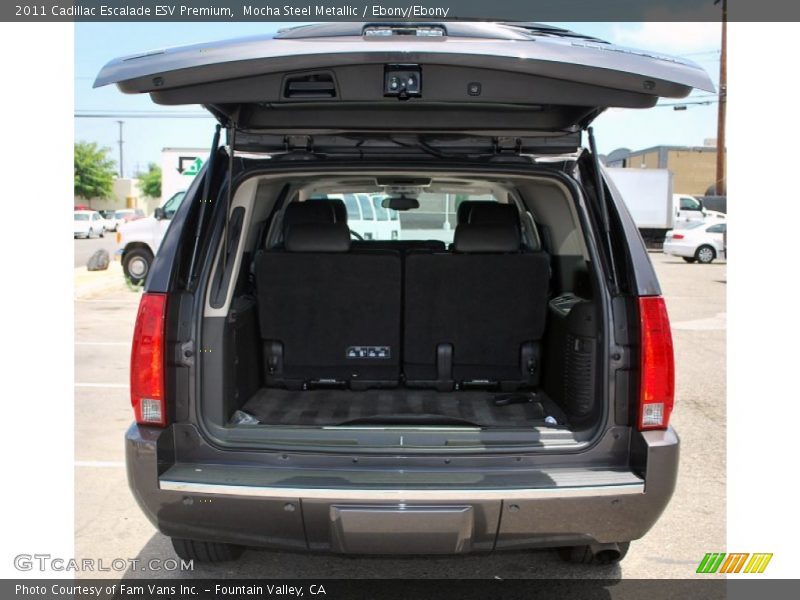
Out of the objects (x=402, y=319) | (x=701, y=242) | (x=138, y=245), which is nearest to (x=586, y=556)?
(x=402, y=319)

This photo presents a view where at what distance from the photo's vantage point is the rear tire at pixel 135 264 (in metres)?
15.7

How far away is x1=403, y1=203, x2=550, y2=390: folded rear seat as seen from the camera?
3.96m

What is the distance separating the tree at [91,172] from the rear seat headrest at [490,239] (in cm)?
5731

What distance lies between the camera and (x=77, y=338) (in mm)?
9430

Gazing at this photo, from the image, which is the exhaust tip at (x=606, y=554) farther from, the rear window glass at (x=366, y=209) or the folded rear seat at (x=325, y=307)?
the rear window glass at (x=366, y=209)

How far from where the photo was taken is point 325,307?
4.08m

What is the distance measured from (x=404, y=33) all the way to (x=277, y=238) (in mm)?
2161

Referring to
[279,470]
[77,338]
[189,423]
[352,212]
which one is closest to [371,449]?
[279,470]

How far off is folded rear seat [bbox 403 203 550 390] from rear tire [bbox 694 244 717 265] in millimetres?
20143

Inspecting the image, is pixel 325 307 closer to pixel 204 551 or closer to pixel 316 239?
pixel 316 239

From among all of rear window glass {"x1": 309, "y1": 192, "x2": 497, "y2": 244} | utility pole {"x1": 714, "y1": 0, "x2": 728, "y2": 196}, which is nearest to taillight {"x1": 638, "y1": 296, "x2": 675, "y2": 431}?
rear window glass {"x1": 309, "y1": 192, "x2": 497, "y2": 244}

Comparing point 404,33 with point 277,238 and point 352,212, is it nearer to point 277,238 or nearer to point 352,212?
point 277,238
